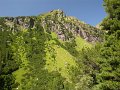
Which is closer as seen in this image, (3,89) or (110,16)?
(110,16)

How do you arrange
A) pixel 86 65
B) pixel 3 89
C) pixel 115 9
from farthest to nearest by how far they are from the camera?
pixel 86 65 → pixel 3 89 → pixel 115 9

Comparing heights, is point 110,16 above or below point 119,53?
above

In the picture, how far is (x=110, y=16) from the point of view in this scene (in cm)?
2631

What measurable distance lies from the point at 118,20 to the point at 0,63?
18.6 m

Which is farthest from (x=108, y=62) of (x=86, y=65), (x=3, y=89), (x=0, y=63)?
(x=86, y=65)

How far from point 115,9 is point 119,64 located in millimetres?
4867

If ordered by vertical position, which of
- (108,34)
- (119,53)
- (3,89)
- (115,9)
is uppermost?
(115,9)

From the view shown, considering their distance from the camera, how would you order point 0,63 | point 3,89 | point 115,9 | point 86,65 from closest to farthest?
point 115,9 → point 0,63 → point 3,89 → point 86,65

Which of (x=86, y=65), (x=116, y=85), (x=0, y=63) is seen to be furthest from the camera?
(x=86, y=65)

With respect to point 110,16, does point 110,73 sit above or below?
below

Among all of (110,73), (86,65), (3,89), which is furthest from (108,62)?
(86,65)

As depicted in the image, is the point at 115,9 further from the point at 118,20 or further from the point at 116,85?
the point at 116,85

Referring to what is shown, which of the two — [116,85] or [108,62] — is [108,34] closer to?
[108,62]

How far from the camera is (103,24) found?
26672 millimetres
